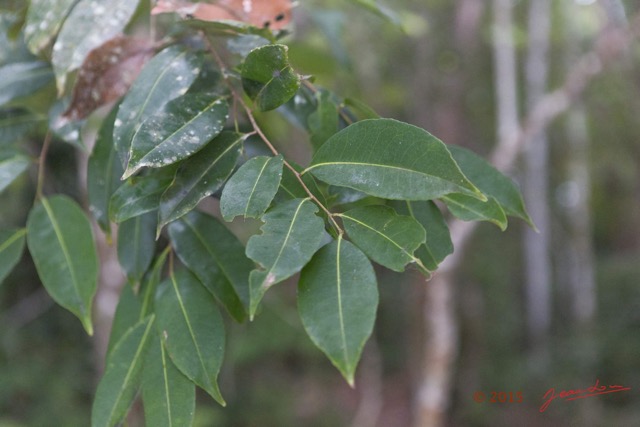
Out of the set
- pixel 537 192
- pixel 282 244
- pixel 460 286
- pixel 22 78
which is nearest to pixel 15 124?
pixel 22 78

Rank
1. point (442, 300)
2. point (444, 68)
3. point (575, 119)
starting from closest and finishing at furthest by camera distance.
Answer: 1. point (442, 300)
2. point (444, 68)
3. point (575, 119)

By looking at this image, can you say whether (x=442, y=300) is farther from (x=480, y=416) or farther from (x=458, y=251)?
(x=480, y=416)

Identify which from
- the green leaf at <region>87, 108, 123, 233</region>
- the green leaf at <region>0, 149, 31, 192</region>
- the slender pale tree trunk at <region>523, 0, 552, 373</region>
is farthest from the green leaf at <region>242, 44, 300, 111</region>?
the slender pale tree trunk at <region>523, 0, 552, 373</region>

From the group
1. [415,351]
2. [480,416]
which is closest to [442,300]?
[415,351]

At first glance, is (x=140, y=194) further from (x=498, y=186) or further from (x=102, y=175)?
(x=498, y=186)

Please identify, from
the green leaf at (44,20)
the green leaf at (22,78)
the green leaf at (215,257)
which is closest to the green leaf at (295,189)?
the green leaf at (215,257)

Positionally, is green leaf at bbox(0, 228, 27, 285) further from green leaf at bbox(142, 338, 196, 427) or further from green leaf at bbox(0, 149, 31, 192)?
green leaf at bbox(142, 338, 196, 427)
